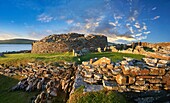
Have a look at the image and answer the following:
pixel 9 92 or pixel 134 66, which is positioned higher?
pixel 134 66

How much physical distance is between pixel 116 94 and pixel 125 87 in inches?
31.0

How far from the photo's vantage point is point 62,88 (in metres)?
10.6

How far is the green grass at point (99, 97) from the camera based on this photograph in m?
6.40

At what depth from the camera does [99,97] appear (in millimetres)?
6531

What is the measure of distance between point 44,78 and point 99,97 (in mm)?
8157

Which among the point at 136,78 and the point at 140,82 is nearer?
the point at 140,82

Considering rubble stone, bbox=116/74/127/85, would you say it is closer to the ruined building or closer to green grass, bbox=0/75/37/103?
green grass, bbox=0/75/37/103

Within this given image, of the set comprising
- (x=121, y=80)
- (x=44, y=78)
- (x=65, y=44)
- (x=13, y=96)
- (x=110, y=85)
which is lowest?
(x=13, y=96)

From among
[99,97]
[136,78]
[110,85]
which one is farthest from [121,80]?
[99,97]

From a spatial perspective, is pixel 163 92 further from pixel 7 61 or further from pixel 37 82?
pixel 7 61

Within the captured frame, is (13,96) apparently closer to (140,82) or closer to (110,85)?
(110,85)

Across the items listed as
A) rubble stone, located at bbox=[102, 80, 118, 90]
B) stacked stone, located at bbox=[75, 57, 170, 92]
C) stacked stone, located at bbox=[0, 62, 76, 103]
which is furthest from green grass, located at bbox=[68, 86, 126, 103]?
stacked stone, located at bbox=[0, 62, 76, 103]

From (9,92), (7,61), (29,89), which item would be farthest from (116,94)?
(7,61)

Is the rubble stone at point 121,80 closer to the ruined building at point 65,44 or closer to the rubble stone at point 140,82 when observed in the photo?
the rubble stone at point 140,82
